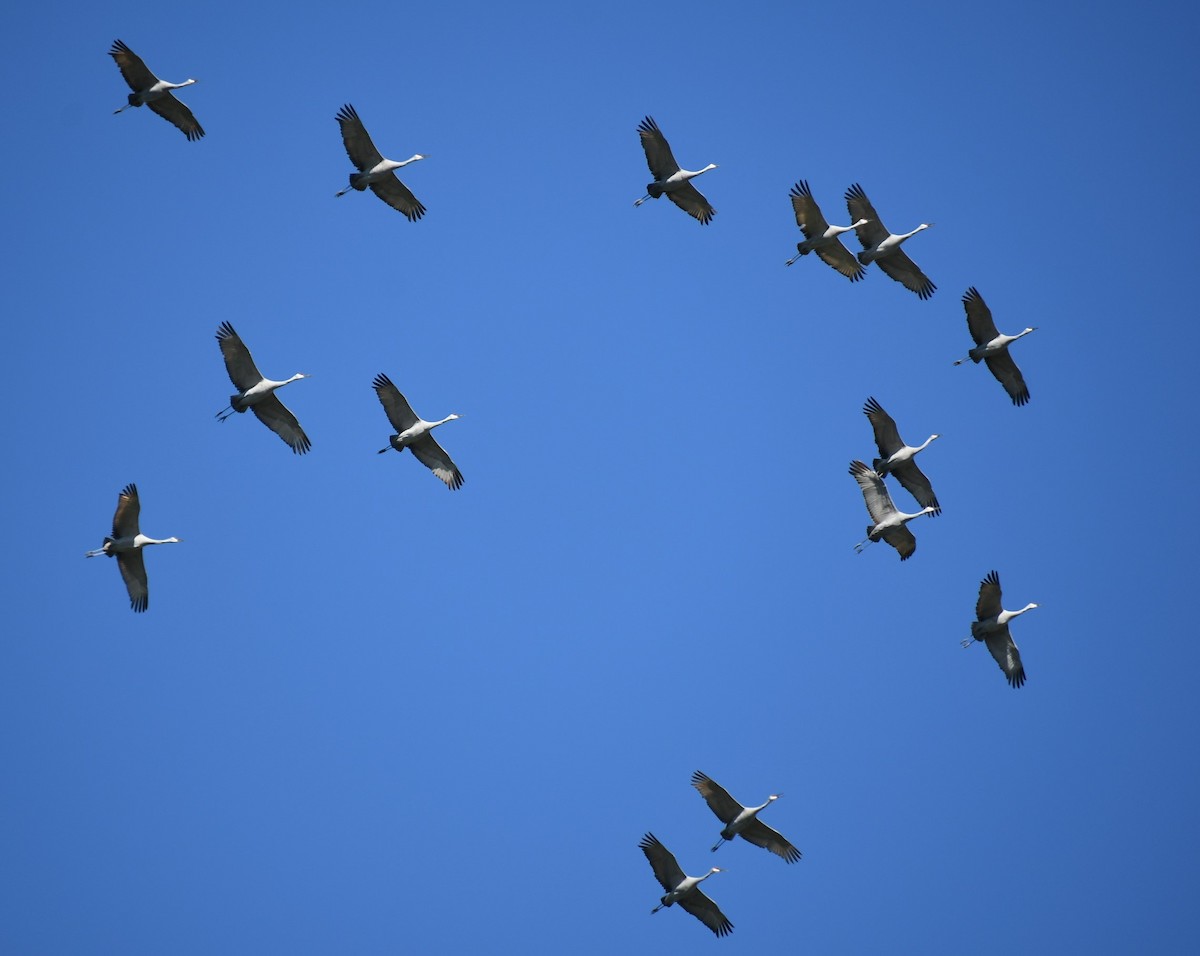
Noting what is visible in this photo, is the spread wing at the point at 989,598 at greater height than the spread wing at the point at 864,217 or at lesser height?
lesser

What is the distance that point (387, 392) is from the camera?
3797 centimetres

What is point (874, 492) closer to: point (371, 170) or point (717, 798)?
point (717, 798)

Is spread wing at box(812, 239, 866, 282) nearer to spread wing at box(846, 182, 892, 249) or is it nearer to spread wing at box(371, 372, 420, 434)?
spread wing at box(846, 182, 892, 249)

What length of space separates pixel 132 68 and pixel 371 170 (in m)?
5.91

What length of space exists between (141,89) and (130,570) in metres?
11.2

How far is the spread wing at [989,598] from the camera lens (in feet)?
123

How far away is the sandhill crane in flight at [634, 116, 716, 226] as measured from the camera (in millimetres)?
38688

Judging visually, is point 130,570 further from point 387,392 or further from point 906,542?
point 906,542

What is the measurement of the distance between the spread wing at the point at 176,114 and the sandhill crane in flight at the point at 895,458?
56.8 ft

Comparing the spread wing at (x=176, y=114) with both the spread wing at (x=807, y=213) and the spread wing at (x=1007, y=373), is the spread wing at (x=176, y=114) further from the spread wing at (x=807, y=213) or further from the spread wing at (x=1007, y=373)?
the spread wing at (x=1007, y=373)

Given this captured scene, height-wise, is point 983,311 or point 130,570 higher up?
point 983,311

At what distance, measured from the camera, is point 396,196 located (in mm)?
38969

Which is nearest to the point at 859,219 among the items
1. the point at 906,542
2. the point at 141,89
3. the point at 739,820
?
the point at 906,542

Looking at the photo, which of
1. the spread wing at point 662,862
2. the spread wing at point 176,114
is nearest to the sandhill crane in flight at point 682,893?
the spread wing at point 662,862
